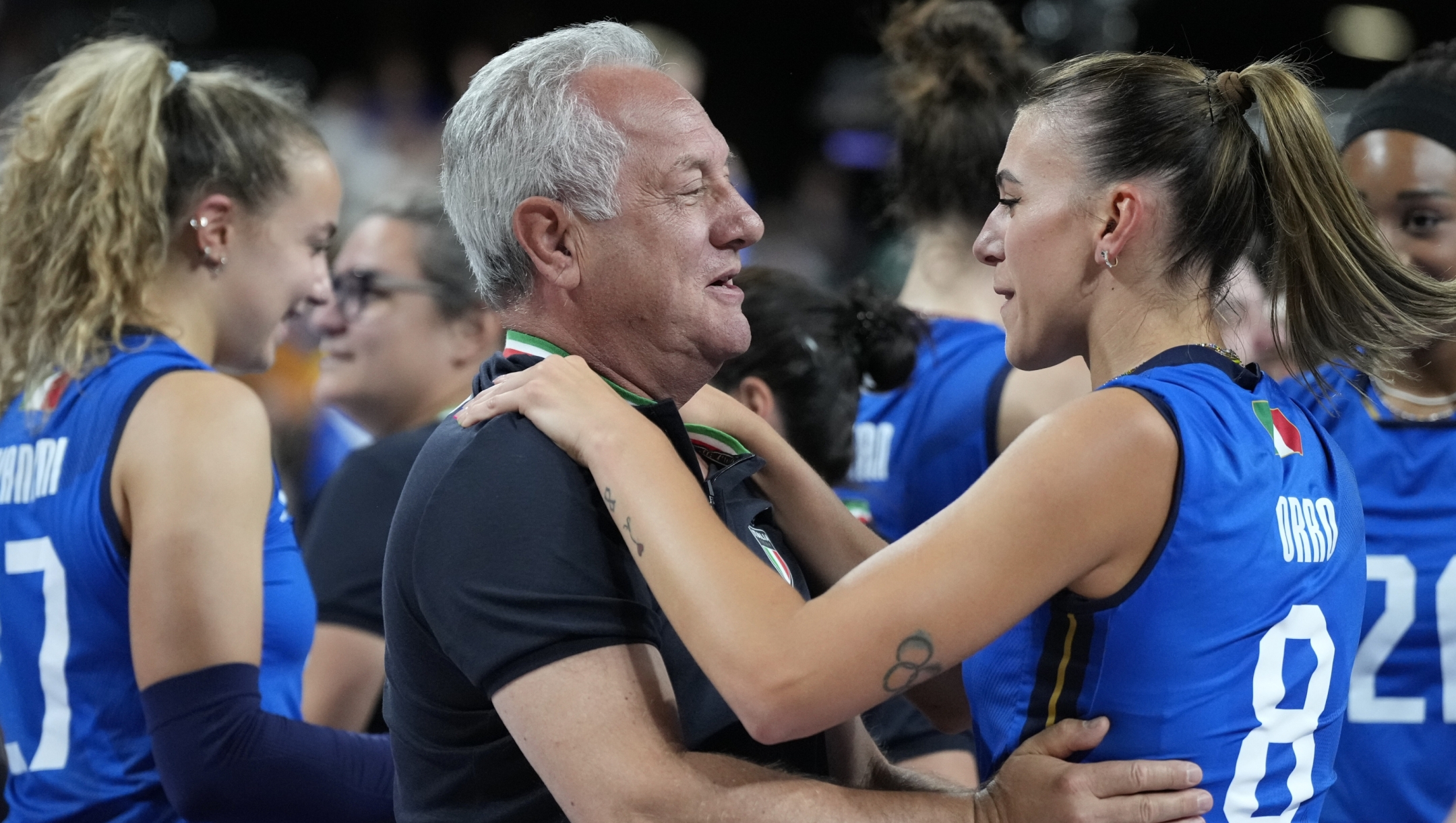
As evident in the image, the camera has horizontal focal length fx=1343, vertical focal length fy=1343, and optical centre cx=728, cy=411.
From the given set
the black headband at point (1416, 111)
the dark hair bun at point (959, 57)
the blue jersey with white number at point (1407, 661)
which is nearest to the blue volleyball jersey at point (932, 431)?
the dark hair bun at point (959, 57)

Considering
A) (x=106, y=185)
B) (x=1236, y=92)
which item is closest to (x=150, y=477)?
(x=106, y=185)

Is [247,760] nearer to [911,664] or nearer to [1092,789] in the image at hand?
[911,664]

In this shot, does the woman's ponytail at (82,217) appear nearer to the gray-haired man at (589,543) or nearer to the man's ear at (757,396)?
the gray-haired man at (589,543)

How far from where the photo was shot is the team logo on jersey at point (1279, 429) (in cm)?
184

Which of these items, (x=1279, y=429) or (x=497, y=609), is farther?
(x=1279, y=429)

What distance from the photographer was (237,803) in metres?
2.39

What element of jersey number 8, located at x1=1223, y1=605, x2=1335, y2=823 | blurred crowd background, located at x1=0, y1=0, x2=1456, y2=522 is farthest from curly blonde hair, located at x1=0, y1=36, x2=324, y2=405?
blurred crowd background, located at x1=0, y1=0, x2=1456, y2=522

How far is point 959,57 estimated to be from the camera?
3.64 metres

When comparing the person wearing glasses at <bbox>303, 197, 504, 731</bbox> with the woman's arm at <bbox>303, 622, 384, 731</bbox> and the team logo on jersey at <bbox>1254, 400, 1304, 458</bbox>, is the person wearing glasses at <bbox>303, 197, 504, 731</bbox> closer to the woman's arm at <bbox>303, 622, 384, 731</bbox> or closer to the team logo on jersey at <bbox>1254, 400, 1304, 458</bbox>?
the woman's arm at <bbox>303, 622, 384, 731</bbox>

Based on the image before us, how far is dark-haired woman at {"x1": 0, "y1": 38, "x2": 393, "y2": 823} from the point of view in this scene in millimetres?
2357

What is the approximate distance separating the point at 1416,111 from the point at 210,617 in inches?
107

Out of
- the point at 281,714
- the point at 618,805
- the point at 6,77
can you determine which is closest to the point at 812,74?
the point at 6,77

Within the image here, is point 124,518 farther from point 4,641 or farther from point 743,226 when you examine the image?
point 743,226

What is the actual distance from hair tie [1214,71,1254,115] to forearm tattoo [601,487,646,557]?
3.57ft
